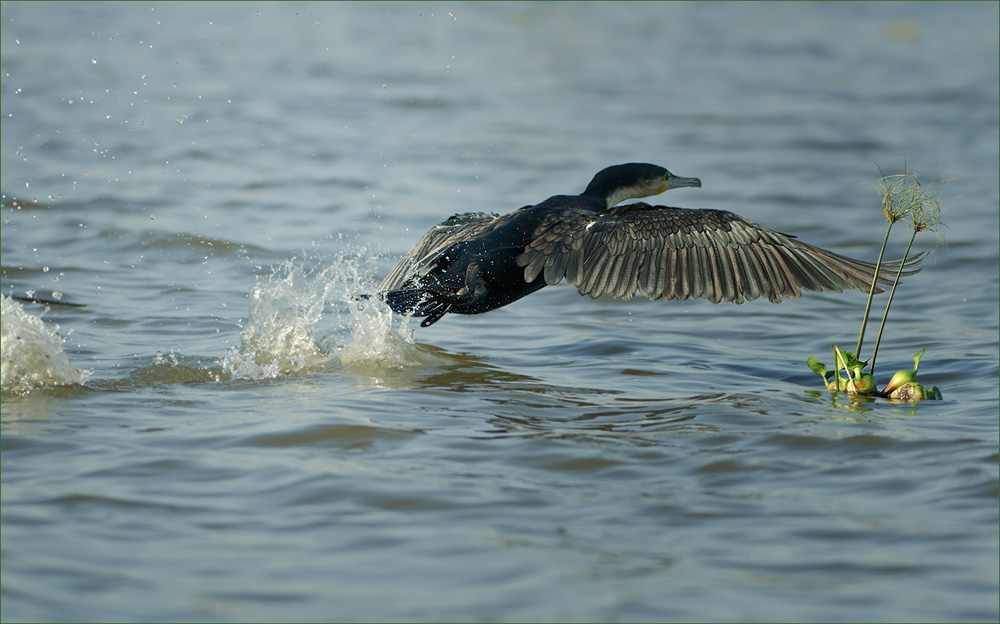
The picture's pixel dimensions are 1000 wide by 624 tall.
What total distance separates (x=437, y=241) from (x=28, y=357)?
2.43 m

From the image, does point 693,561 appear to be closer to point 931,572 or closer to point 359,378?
point 931,572

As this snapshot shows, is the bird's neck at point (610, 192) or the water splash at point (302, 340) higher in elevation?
the bird's neck at point (610, 192)

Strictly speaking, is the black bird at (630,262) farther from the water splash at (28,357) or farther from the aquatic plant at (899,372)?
the water splash at (28,357)

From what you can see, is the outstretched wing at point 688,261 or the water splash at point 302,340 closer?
the outstretched wing at point 688,261

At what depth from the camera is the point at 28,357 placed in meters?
4.89

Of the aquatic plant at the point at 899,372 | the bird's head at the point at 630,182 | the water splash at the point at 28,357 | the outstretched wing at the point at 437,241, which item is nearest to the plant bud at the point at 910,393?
the aquatic plant at the point at 899,372

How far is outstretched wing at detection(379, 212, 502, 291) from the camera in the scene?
6098mm

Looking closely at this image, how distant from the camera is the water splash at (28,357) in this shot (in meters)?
4.84

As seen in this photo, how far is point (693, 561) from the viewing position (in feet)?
11.0

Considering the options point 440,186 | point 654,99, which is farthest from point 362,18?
point 440,186

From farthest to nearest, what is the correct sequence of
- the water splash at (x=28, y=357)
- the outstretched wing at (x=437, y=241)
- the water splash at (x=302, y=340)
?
the outstretched wing at (x=437, y=241) → the water splash at (x=302, y=340) → the water splash at (x=28, y=357)

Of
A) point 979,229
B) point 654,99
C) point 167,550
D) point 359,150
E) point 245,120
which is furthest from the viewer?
point 654,99

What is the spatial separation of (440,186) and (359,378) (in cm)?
575

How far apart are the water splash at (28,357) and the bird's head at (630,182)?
3087 millimetres
